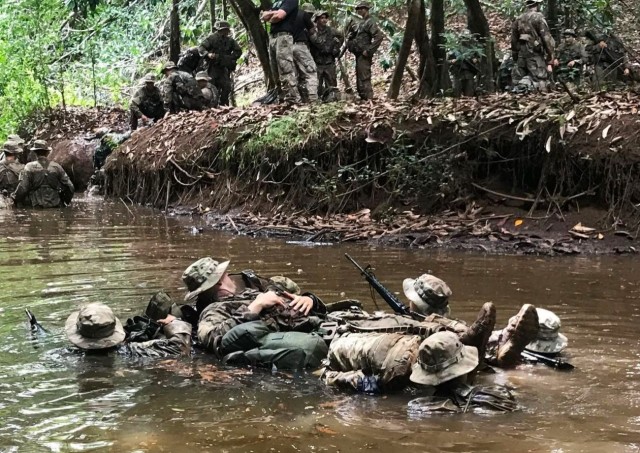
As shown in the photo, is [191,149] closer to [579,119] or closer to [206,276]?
[579,119]

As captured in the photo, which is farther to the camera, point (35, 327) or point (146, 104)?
point (146, 104)

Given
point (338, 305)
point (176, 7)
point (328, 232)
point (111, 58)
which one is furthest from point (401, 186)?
point (111, 58)

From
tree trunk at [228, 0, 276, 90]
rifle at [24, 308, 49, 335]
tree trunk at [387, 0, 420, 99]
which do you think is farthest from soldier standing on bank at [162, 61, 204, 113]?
rifle at [24, 308, 49, 335]

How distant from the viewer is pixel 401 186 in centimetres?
1105

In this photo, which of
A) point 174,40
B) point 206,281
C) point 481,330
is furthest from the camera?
point 174,40

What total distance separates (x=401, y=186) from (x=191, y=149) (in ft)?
16.4

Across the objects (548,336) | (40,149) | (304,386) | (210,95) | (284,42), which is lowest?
(304,386)

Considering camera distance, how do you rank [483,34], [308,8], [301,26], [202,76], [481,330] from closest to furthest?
[481,330]
[483,34]
[301,26]
[308,8]
[202,76]

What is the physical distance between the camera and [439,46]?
→ 1350 cm

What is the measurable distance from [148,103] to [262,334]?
1339 centimetres

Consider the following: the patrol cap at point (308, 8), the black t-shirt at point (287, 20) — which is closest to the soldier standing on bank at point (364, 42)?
the patrol cap at point (308, 8)

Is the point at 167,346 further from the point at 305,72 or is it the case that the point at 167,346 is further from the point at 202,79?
the point at 202,79

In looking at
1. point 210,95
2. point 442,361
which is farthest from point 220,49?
point 442,361

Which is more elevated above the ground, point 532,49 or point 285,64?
point 532,49
